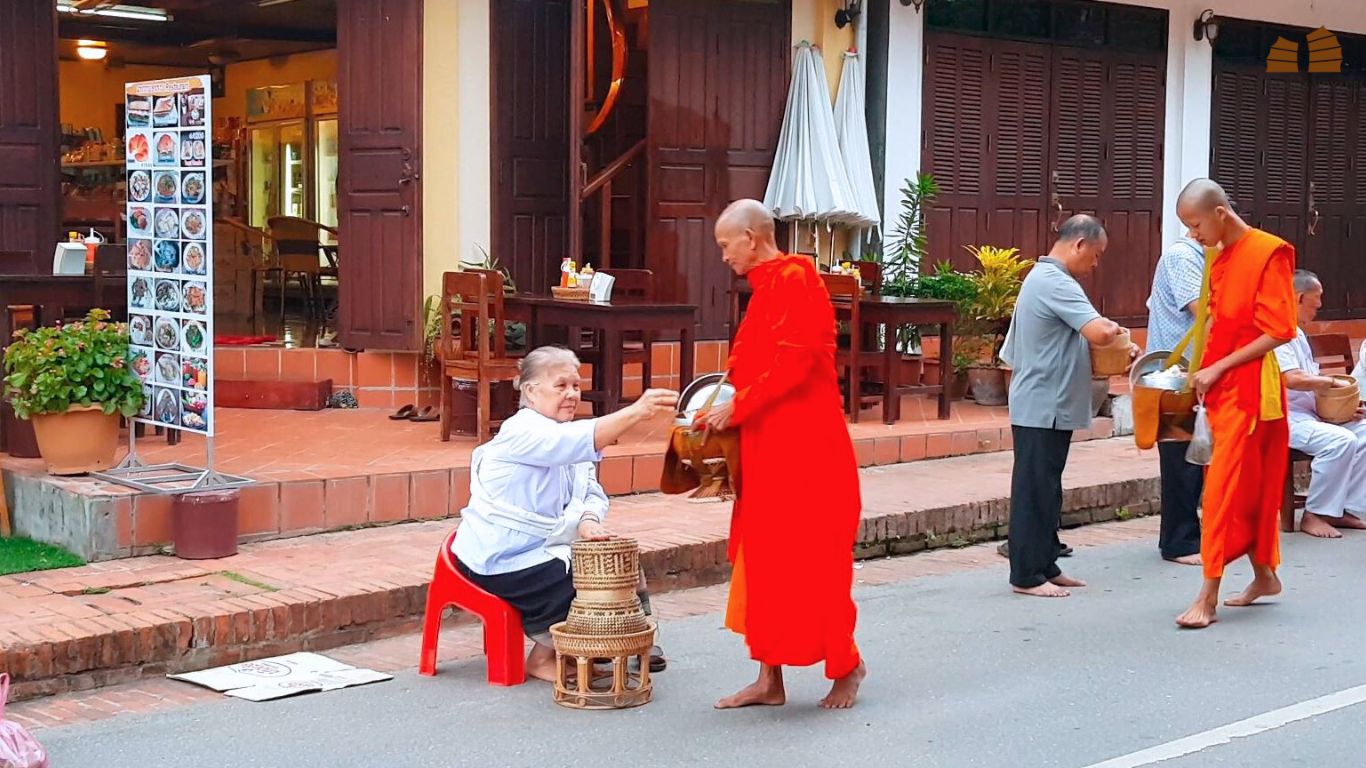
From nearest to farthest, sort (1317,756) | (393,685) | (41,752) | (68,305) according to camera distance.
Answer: (41,752)
(1317,756)
(393,685)
(68,305)

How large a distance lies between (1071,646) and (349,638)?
2816mm

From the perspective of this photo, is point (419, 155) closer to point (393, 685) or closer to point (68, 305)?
point (68, 305)

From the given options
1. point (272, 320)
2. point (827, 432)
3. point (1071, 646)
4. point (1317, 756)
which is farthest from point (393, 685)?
point (272, 320)

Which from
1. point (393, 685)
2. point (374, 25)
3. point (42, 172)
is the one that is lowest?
point (393, 685)

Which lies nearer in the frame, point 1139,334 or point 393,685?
point 393,685

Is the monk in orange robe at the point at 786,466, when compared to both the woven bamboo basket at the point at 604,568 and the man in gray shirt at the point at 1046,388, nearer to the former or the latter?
the woven bamboo basket at the point at 604,568

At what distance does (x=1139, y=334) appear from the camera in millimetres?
14547

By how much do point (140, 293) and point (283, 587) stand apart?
1963mm

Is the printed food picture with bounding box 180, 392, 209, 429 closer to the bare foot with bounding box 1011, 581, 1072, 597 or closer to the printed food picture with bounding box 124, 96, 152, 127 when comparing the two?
the printed food picture with bounding box 124, 96, 152, 127

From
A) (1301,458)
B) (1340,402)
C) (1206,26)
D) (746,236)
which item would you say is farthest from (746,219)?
(1206,26)

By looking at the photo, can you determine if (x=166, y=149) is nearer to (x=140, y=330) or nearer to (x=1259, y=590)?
(x=140, y=330)

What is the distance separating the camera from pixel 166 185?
7480 millimetres

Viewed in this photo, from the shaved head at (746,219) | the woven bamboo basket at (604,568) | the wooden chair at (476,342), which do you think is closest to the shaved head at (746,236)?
the shaved head at (746,219)

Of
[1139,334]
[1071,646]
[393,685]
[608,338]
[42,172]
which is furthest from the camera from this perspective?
[1139,334]
